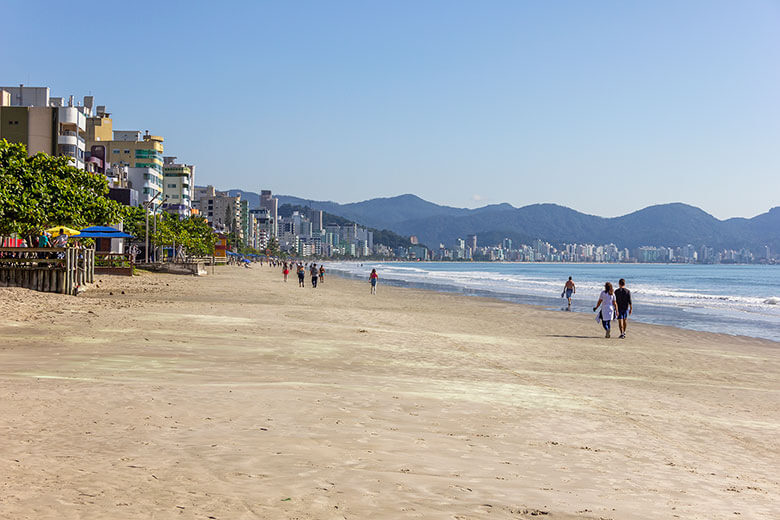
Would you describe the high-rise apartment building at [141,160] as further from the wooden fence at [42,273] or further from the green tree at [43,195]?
the wooden fence at [42,273]

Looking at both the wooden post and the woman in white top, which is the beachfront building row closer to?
the wooden post

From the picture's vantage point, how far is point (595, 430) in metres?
9.03

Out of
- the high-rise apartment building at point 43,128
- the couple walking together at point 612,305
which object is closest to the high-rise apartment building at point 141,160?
the high-rise apartment building at point 43,128

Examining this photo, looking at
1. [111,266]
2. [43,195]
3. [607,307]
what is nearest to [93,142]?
[111,266]

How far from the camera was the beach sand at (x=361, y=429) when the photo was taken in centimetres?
566

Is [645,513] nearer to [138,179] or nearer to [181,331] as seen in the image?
[181,331]

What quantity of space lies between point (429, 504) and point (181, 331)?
1271 centimetres

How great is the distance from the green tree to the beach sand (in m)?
18.1

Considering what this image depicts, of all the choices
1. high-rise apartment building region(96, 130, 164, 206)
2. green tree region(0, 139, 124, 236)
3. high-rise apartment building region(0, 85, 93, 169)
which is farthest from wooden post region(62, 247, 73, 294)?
high-rise apartment building region(96, 130, 164, 206)

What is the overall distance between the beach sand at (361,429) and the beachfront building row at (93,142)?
48604 mm

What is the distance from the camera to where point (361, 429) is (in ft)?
26.9

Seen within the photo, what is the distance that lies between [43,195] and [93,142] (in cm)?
10433

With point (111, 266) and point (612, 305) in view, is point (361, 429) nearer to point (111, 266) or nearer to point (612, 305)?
point (612, 305)

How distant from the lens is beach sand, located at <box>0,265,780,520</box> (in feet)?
18.6
